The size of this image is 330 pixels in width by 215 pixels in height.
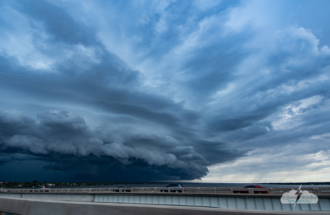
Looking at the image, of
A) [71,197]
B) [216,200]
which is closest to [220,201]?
[216,200]

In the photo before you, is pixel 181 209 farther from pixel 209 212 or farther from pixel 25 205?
pixel 25 205

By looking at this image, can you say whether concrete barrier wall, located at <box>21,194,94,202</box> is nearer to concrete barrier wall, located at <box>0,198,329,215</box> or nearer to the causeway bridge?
the causeway bridge

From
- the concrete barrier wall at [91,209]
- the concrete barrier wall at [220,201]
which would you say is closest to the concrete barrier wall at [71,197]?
the concrete barrier wall at [220,201]

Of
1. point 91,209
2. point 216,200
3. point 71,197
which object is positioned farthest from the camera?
point 71,197

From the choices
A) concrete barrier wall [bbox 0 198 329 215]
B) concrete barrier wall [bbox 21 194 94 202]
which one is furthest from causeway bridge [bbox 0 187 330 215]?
concrete barrier wall [bbox 21 194 94 202]

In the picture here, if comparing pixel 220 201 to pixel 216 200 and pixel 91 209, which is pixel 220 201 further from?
pixel 91 209

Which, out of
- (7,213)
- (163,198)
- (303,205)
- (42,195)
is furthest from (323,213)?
(42,195)

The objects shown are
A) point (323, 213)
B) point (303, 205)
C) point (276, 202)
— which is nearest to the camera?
point (323, 213)

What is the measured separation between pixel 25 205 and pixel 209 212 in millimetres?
3700

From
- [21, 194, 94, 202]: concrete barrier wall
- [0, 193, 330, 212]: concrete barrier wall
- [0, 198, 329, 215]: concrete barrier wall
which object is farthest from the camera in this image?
[21, 194, 94, 202]: concrete barrier wall

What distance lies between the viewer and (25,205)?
4.22m

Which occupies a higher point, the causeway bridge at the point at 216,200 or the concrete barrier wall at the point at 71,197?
the causeway bridge at the point at 216,200

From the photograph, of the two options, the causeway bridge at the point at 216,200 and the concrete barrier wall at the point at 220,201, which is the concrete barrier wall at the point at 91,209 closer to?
the causeway bridge at the point at 216,200

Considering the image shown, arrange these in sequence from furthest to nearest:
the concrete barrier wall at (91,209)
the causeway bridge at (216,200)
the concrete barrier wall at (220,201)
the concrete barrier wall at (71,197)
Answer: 1. the concrete barrier wall at (71,197)
2. the concrete barrier wall at (220,201)
3. the causeway bridge at (216,200)
4. the concrete barrier wall at (91,209)
